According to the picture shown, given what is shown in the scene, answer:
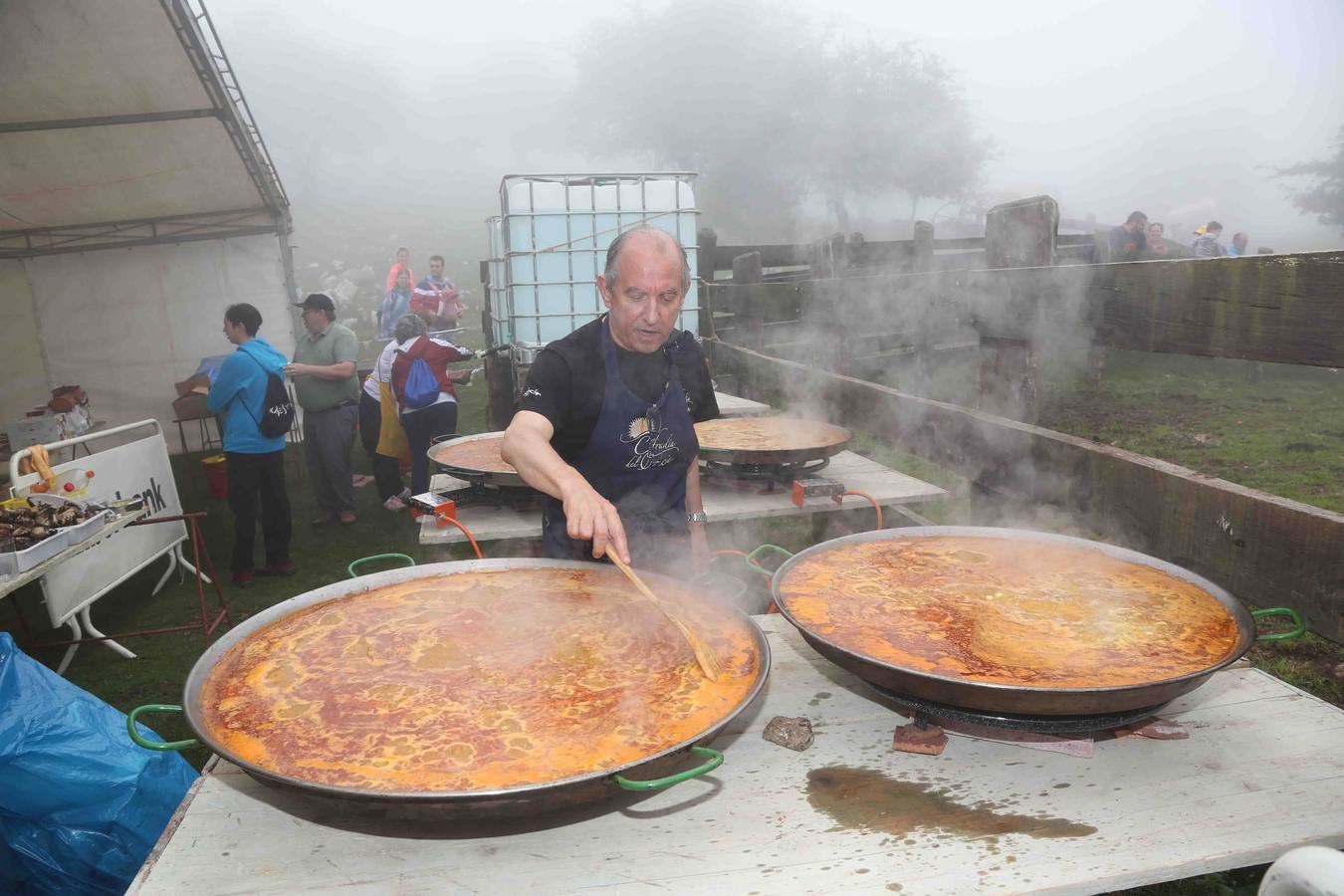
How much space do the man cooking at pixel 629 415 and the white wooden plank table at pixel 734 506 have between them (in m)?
0.98

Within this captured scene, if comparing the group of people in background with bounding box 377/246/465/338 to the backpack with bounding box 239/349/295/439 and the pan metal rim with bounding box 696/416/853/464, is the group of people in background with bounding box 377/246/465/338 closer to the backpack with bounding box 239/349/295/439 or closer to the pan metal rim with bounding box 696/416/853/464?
the backpack with bounding box 239/349/295/439

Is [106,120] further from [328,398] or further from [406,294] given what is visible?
[406,294]

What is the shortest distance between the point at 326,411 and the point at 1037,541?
22.6 ft

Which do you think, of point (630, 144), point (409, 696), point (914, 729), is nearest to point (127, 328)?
point (409, 696)

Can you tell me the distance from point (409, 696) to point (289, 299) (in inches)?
426

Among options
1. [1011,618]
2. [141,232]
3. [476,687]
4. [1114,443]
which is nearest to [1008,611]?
[1011,618]

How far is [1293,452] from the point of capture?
789 centimetres

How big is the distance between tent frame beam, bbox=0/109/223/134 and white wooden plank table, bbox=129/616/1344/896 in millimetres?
8372

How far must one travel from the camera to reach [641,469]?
296cm

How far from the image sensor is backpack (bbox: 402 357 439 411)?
22.6 feet

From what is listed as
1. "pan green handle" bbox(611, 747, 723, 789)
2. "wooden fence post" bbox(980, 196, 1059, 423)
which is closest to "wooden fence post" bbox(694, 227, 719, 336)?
"wooden fence post" bbox(980, 196, 1059, 423)

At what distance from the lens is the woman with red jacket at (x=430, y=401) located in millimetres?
6965

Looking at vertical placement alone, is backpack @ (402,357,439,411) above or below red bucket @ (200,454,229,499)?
above

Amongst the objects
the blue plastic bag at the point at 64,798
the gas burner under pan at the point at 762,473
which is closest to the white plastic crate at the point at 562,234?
the gas burner under pan at the point at 762,473
